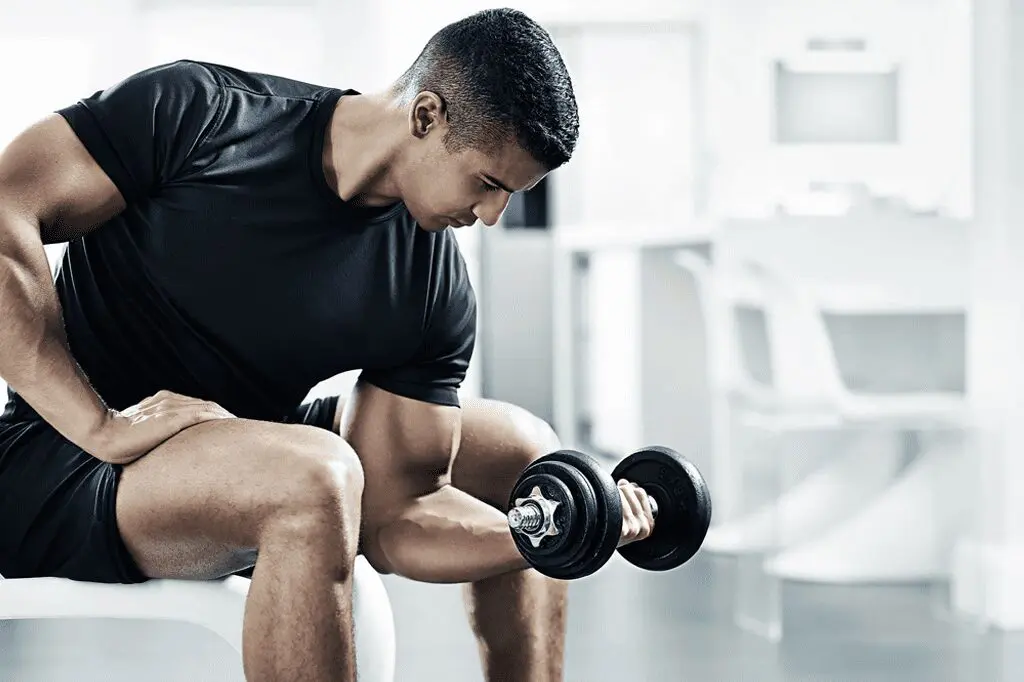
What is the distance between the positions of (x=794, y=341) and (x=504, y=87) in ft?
4.57

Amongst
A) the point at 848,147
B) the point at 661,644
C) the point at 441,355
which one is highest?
the point at 848,147

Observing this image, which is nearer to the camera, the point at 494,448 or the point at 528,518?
the point at 528,518

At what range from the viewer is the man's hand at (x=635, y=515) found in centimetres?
113

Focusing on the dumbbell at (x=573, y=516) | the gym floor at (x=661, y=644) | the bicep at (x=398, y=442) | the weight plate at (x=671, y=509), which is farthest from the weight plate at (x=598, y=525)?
the gym floor at (x=661, y=644)

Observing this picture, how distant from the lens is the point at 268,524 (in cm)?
98

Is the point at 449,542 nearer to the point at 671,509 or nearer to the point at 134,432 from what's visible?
the point at 671,509

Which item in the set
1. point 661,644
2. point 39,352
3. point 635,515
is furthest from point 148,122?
point 661,644

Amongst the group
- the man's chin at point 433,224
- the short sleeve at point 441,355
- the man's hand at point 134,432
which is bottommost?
the man's hand at point 134,432

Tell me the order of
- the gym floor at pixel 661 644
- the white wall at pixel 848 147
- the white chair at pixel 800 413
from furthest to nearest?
the white wall at pixel 848 147, the white chair at pixel 800 413, the gym floor at pixel 661 644

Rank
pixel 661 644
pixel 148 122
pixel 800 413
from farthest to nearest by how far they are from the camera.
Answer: pixel 800 413 < pixel 661 644 < pixel 148 122

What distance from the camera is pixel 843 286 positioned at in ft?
8.07

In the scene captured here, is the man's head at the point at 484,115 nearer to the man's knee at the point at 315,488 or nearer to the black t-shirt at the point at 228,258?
the black t-shirt at the point at 228,258

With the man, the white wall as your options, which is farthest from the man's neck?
the white wall

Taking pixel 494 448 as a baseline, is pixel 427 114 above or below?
above
